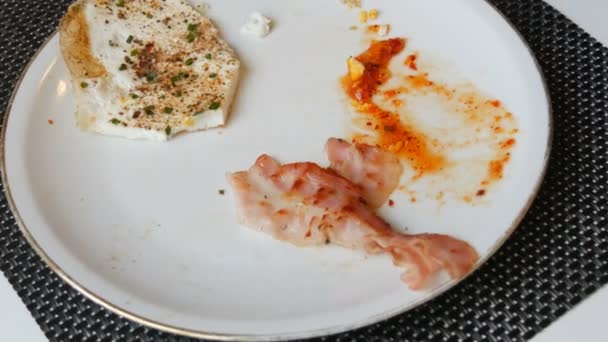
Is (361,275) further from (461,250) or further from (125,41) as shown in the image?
(125,41)

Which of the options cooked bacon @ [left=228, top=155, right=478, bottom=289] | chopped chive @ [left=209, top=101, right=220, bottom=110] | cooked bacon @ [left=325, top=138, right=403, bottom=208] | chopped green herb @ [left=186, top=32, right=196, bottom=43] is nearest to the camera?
cooked bacon @ [left=228, top=155, right=478, bottom=289]

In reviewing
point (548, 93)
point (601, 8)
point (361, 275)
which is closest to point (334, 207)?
point (361, 275)

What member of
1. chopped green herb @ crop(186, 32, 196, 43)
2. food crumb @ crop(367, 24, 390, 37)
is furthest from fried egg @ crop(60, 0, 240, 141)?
food crumb @ crop(367, 24, 390, 37)

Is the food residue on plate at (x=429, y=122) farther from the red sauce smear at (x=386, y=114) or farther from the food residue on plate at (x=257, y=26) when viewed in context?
the food residue on plate at (x=257, y=26)

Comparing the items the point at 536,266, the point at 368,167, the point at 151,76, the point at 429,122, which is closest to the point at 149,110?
the point at 151,76

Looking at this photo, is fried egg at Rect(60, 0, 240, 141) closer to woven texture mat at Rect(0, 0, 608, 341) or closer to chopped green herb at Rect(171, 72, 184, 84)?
chopped green herb at Rect(171, 72, 184, 84)
